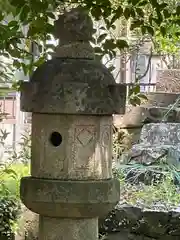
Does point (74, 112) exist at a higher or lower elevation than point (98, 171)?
higher

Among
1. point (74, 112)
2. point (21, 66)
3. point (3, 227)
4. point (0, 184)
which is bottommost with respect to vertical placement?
point (3, 227)

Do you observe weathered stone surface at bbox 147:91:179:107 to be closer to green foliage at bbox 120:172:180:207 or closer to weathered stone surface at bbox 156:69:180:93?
weathered stone surface at bbox 156:69:180:93

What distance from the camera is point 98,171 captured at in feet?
8.92

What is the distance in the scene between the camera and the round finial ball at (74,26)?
2730 millimetres

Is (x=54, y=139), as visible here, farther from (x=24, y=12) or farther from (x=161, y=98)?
(x=161, y=98)

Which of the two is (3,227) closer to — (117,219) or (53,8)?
(117,219)

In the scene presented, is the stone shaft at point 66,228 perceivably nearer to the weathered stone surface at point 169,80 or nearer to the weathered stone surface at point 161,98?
the weathered stone surface at point 161,98

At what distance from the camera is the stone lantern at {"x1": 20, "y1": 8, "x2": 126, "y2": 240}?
2625 millimetres

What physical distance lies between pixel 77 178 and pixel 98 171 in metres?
0.10

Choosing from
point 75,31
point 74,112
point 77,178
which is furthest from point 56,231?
point 75,31

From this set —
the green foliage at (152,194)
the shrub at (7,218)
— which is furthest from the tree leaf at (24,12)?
the green foliage at (152,194)

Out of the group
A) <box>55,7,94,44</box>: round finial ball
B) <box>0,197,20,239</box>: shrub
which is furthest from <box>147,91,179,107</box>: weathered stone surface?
<box>55,7,94,44</box>: round finial ball

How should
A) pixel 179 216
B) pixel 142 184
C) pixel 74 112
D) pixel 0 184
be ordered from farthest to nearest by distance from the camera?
pixel 142 184
pixel 179 216
pixel 0 184
pixel 74 112

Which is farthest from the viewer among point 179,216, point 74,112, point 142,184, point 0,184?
point 142,184
